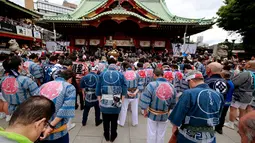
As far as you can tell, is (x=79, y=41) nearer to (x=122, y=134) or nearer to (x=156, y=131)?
(x=122, y=134)

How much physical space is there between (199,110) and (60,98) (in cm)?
186

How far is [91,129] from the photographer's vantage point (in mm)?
3701

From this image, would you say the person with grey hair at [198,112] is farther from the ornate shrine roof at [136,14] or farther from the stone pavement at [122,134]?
the ornate shrine roof at [136,14]

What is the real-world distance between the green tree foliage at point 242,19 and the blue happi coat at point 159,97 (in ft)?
59.5

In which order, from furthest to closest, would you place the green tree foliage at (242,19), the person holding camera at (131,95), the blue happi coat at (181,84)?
1. the green tree foliage at (242,19)
2. the blue happi coat at (181,84)
3. the person holding camera at (131,95)

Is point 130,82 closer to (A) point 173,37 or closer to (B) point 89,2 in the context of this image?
(A) point 173,37

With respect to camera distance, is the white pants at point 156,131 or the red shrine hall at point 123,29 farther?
the red shrine hall at point 123,29

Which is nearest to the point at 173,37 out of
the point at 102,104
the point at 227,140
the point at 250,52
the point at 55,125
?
the point at 250,52

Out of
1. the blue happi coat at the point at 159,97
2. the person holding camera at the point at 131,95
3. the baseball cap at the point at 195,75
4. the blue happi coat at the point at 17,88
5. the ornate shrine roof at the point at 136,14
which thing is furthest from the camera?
the ornate shrine roof at the point at 136,14

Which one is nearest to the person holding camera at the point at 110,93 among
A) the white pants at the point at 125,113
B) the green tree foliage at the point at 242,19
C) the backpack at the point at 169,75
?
the white pants at the point at 125,113

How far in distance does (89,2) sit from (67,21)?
8.70 meters

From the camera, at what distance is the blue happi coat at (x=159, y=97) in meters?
2.54

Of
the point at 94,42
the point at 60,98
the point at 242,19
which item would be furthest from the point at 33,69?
the point at 242,19

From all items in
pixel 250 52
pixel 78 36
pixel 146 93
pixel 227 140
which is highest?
pixel 78 36
